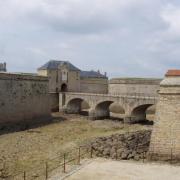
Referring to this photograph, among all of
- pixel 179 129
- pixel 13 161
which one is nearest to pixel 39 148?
pixel 13 161

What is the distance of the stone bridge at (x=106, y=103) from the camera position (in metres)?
30.8

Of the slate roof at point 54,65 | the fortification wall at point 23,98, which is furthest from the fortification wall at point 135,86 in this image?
the fortification wall at point 23,98

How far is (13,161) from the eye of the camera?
705 inches

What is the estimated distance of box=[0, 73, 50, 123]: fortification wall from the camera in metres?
28.1

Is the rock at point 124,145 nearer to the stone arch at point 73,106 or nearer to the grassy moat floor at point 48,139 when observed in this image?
the grassy moat floor at point 48,139

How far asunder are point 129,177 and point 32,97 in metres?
21.2

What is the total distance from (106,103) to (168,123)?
21.0 m

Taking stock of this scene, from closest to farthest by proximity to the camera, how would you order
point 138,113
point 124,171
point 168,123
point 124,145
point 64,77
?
point 124,171
point 168,123
point 124,145
point 138,113
point 64,77

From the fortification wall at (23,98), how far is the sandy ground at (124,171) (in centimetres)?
1623

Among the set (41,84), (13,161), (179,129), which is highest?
(41,84)

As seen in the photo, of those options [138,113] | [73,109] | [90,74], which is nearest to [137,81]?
[90,74]

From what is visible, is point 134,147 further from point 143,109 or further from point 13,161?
point 143,109

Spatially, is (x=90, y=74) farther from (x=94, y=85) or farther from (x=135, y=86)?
(x=135, y=86)

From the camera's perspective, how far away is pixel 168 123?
48.3ft
